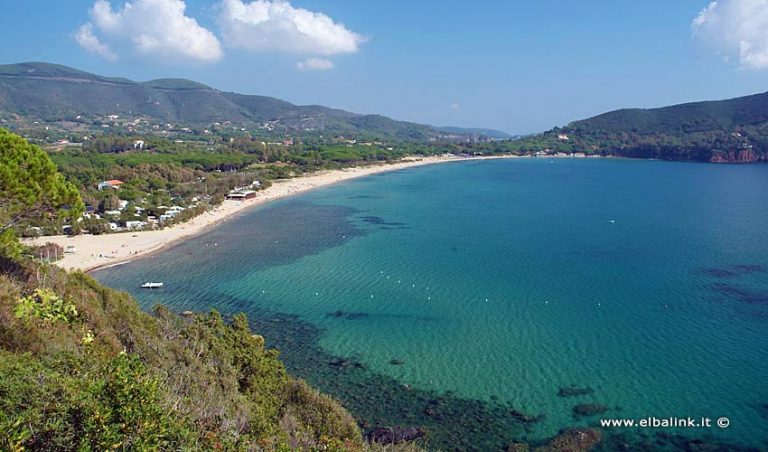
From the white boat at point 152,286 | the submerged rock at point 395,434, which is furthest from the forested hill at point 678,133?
the submerged rock at point 395,434

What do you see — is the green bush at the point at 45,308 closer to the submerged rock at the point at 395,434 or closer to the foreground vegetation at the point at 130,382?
the foreground vegetation at the point at 130,382

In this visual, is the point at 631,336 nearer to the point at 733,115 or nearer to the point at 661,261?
the point at 661,261

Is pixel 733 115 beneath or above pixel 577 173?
above

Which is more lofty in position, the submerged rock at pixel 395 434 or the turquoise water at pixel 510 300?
the turquoise water at pixel 510 300

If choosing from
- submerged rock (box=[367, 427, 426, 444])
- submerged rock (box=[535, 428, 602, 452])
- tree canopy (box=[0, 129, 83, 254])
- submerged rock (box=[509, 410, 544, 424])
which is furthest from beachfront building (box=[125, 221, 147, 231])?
submerged rock (box=[535, 428, 602, 452])

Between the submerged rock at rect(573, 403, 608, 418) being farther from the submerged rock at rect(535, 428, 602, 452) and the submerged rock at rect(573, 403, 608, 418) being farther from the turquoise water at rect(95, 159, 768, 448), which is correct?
the submerged rock at rect(535, 428, 602, 452)

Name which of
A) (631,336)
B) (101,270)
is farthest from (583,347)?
(101,270)

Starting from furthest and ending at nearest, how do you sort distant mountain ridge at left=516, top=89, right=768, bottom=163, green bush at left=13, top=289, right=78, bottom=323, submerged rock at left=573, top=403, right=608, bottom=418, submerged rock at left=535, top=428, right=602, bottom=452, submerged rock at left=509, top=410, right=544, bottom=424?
distant mountain ridge at left=516, top=89, right=768, bottom=163 < submerged rock at left=573, top=403, right=608, bottom=418 < submerged rock at left=509, top=410, right=544, bottom=424 < submerged rock at left=535, top=428, right=602, bottom=452 < green bush at left=13, top=289, right=78, bottom=323
